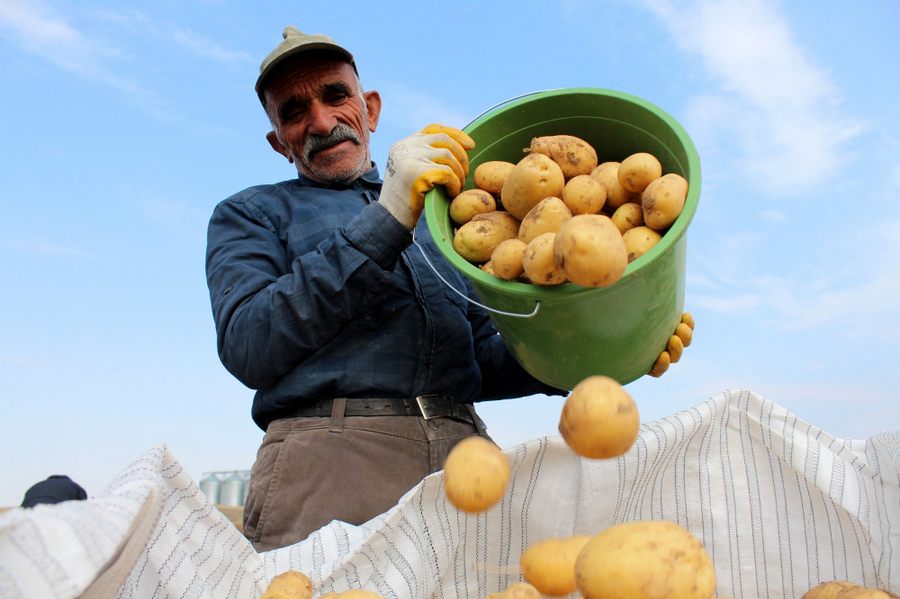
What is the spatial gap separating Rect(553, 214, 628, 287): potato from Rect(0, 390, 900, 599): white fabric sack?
0.39m

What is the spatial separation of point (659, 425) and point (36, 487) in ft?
4.20

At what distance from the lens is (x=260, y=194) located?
8.72ft

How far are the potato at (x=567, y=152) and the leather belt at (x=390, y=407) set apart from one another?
33.8 inches

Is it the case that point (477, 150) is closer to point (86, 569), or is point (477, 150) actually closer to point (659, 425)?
point (659, 425)

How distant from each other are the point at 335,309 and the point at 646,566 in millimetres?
1227

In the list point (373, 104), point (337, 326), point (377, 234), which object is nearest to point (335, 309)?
point (337, 326)

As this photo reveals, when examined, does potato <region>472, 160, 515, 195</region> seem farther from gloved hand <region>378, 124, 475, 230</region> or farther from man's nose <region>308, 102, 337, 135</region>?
man's nose <region>308, 102, 337, 135</region>

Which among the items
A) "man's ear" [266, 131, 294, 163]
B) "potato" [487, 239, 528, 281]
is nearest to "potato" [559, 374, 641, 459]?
"potato" [487, 239, 528, 281]

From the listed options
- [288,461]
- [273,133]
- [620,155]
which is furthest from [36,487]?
[273,133]

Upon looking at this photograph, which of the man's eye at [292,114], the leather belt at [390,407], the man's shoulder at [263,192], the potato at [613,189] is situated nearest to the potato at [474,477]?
the potato at [613,189]

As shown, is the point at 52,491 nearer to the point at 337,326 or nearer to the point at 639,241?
the point at 337,326

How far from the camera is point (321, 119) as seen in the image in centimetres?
270

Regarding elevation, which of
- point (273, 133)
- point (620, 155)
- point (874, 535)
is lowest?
point (874, 535)

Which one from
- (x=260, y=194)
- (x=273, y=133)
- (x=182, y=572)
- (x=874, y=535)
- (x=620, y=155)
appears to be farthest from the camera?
(x=273, y=133)
